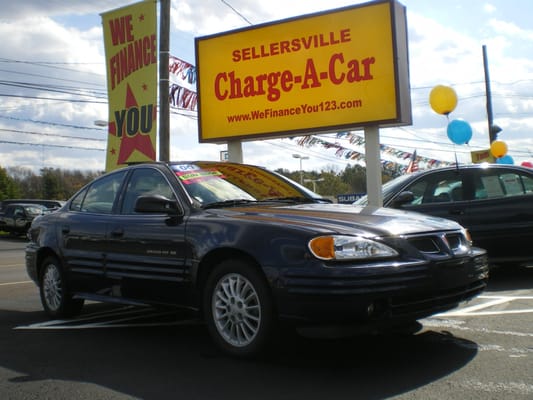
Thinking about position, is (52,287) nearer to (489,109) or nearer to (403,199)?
(403,199)

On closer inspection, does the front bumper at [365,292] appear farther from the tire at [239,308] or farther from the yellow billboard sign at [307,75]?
the yellow billboard sign at [307,75]

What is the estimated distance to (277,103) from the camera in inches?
500

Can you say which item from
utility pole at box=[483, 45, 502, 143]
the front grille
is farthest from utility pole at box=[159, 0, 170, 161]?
utility pole at box=[483, 45, 502, 143]

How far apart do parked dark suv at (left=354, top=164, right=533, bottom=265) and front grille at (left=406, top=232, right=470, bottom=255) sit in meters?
2.87

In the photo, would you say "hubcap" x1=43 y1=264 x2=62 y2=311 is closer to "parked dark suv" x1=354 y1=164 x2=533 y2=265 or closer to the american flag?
"parked dark suv" x1=354 y1=164 x2=533 y2=265

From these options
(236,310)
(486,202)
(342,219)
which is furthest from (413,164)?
(236,310)

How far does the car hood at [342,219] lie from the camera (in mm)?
4176

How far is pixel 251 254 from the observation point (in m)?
4.30

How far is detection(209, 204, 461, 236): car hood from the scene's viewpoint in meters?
4.18

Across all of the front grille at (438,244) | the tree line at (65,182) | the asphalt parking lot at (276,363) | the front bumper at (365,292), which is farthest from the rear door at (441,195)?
the tree line at (65,182)

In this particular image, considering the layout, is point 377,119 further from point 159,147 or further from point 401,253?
point 401,253

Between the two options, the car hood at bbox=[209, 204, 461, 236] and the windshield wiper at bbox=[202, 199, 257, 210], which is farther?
the windshield wiper at bbox=[202, 199, 257, 210]

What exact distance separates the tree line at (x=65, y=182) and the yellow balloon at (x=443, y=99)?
63830 millimetres

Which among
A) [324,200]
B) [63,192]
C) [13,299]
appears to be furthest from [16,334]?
[63,192]
